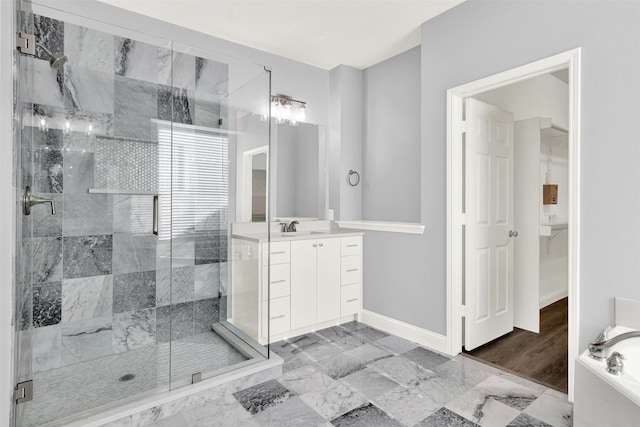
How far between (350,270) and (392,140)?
143 cm

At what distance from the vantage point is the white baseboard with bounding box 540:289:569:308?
3.93 meters

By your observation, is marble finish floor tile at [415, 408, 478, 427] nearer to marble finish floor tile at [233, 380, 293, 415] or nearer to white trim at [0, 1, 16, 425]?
marble finish floor tile at [233, 380, 293, 415]

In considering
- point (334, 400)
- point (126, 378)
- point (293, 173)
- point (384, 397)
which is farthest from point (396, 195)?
point (126, 378)

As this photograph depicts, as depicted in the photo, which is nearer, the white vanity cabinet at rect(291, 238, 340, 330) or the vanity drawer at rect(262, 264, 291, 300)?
the vanity drawer at rect(262, 264, 291, 300)

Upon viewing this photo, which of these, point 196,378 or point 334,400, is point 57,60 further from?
point 334,400

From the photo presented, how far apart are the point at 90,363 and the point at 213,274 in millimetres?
1016

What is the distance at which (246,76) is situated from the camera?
2736 millimetres

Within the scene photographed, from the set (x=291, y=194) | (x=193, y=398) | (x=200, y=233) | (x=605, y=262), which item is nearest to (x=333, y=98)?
(x=291, y=194)

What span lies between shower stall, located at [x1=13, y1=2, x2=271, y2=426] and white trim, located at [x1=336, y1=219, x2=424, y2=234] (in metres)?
1.30

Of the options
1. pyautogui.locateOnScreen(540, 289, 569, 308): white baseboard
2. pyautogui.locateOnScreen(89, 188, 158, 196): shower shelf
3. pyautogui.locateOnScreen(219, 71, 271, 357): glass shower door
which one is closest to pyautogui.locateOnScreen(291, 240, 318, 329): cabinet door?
pyautogui.locateOnScreen(219, 71, 271, 357): glass shower door

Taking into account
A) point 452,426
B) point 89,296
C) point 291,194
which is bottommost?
point 452,426

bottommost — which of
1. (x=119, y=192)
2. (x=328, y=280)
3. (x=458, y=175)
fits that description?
(x=328, y=280)

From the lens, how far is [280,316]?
9.72ft

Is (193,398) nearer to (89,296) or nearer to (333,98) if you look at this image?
(89,296)
